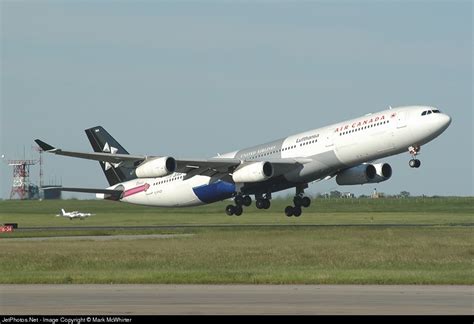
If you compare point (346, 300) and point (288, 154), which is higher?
point (288, 154)

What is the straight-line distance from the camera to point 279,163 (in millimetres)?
56344

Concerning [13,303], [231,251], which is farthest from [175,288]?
[231,251]

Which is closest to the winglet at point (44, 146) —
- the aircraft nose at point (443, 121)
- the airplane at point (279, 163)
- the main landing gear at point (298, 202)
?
the airplane at point (279, 163)

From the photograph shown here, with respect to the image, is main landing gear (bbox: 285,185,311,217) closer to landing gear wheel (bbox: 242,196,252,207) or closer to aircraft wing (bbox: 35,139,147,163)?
landing gear wheel (bbox: 242,196,252,207)

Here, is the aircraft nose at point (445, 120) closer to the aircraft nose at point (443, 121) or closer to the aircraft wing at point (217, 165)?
the aircraft nose at point (443, 121)

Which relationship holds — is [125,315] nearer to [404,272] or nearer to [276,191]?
[404,272]

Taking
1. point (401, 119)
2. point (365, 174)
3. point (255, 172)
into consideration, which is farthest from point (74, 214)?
point (401, 119)

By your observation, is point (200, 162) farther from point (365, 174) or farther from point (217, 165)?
point (365, 174)

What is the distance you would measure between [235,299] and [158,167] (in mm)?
34257

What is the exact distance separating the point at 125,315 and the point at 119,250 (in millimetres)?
21836

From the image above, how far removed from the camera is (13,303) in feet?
68.5

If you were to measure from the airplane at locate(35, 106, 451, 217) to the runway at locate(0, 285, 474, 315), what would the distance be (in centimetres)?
2696

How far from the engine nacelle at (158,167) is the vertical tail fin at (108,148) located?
34.0 ft

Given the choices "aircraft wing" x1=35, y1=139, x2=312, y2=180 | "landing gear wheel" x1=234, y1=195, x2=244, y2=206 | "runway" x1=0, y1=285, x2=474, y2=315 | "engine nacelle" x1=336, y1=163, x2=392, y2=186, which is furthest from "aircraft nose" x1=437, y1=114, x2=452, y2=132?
"runway" x1=0, y1=285, x2=474, y2=315
